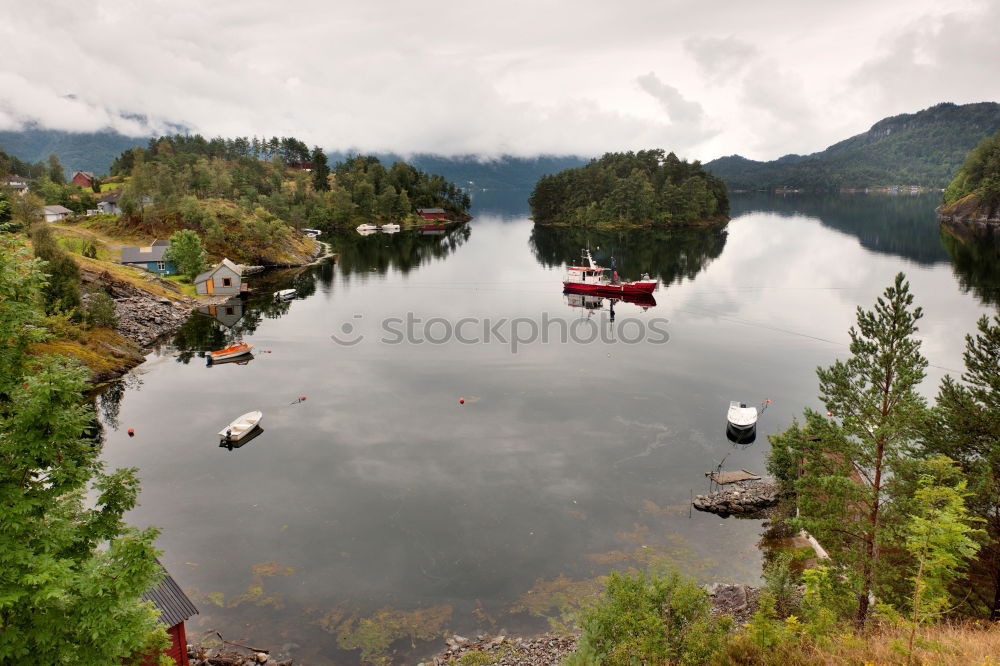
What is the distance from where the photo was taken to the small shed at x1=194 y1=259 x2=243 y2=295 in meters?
103

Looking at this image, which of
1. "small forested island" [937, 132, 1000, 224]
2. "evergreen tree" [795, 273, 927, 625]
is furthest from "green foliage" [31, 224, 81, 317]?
"small forested island" [937, 132, 1000, 224]

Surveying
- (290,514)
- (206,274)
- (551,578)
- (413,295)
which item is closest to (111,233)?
(206,274)

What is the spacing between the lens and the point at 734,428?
154ft

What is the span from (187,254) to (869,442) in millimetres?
114015

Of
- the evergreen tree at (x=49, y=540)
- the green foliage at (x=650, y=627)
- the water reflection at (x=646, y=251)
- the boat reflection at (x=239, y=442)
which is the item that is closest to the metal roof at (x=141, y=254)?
the boat reflection at (x=239, y=442)

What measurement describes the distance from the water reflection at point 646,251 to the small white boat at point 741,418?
73.5 metres

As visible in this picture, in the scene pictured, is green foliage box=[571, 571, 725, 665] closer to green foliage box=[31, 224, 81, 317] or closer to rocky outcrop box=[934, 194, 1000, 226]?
green foliage box=[31, 224, 81, 317]

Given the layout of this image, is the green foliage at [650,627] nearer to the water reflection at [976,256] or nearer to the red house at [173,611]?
the red house at [173,611]

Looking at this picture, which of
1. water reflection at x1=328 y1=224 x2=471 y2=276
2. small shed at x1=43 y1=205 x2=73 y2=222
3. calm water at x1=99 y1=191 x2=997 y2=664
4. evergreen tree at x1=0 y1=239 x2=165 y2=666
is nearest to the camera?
evergreen tree at x1=0 y1=239 x2=165 y2=666

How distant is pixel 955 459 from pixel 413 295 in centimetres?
9001

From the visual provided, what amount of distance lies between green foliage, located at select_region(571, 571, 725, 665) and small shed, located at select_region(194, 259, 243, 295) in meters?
99.9

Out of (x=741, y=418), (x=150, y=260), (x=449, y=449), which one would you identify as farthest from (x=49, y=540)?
(x=150, y=260)

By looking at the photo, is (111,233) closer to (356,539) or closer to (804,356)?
(356,539)

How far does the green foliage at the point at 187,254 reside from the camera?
107 m
